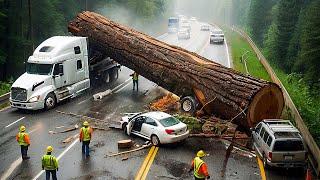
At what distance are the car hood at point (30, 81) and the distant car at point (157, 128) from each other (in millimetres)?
7328

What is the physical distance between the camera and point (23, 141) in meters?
17.4

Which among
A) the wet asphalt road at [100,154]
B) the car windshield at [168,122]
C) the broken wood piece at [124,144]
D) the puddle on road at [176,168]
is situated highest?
the car windshield at [168,122]

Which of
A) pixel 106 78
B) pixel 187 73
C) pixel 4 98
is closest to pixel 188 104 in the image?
pixel 187 73

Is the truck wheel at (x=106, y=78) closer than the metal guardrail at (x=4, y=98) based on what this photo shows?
No

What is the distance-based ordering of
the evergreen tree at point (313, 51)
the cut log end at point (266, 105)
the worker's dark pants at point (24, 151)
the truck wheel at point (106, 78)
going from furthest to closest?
the truck wheel at point (106, 78), the evergreen tree at point (313, 51), the cut log end at point (266, 105), the worker's dark pants at point (24, 151)

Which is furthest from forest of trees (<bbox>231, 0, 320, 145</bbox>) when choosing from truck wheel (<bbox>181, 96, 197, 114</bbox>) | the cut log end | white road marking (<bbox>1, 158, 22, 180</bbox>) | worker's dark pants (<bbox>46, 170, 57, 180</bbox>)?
white road marking (<bbox>1, 158, 22, 180</bbox>)

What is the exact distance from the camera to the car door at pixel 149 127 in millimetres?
19094

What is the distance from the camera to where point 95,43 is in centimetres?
3002

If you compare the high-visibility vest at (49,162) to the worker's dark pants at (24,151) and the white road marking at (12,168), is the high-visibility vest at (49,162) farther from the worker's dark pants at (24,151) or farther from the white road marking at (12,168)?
the worker's dark pants at (24,151)

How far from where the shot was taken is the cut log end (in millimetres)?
20250

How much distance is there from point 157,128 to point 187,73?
5761 millimetres

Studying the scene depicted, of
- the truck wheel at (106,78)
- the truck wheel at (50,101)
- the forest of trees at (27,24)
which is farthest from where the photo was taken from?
the forest of trees at (27,24)

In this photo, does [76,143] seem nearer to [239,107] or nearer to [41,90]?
[41,90]

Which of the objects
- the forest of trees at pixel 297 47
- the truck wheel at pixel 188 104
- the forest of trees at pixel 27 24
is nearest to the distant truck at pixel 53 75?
the truck wheel at pixel 188 104
